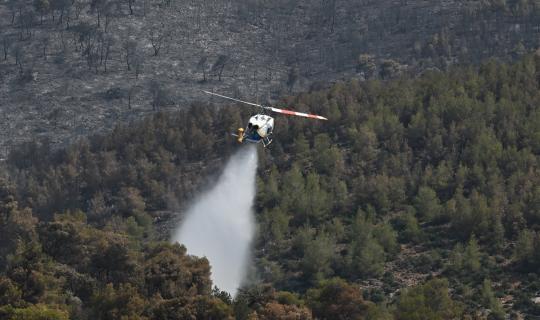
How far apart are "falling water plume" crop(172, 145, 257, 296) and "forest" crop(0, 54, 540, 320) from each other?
5.69ft

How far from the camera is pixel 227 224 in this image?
124312 mm

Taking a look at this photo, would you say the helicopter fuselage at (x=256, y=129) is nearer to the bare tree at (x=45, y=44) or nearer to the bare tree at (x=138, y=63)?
the bare tree at (x=138, y=63)

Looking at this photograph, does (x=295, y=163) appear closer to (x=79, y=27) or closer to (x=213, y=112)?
(x=213, y=112)

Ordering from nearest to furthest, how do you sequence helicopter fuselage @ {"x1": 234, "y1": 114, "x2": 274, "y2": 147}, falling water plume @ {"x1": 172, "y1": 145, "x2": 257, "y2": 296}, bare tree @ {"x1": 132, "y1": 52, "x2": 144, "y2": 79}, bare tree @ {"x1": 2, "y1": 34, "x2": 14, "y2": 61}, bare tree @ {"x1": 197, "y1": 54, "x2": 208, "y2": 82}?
helicopter fuselage @ {"x1": 234, "y1": 114, "x2": 274, "y2": 147} < falling water plume @ {"x1": 172, "y1": 145, "x2": 257, "y2": 296} < bare tree @ {"x1": 132, "y1": 52, "x2": 144, "y2": 79} < bare tree @ {"x1": 197, "y1": 54, "x2": 208, "y2": 82} < bare tree @ {"x1": 2, "y1": 34, "x2": 14, "y2": 61}

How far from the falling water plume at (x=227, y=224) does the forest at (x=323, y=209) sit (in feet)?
5.69

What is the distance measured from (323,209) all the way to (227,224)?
11782 mm

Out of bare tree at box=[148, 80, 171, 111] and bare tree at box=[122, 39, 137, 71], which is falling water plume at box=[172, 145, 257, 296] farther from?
bare tree at box=[122, 39, 137, 71]

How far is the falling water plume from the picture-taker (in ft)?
372

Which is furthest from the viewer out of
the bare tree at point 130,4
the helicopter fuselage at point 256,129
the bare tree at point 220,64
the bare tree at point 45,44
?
the bare tree at point 130,4

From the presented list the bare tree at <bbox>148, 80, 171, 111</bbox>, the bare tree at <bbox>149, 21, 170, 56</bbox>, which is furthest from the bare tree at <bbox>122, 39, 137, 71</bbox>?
the bare tree at <bbox>148, 80, 171, 111</bbox>

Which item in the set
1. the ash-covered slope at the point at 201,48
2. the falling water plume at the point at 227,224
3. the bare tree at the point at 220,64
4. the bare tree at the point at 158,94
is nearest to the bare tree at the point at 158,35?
the ash-covered slope at the point at 201,48

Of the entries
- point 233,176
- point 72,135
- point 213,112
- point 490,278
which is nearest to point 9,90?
point 72,135

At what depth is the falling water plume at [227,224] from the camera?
113 m

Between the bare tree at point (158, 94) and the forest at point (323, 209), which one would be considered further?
the bare tree at point (158, 94)
